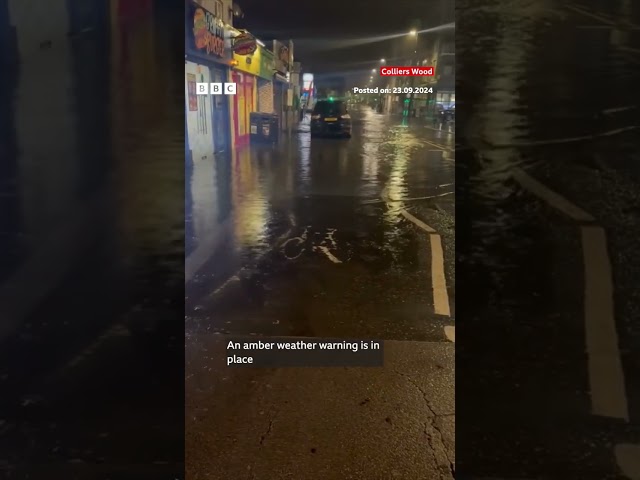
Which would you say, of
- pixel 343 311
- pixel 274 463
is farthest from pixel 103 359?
pixel 343 311

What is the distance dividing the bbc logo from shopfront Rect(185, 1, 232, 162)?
0.04 ft

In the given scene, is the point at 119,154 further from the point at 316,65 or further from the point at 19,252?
the point at 316,65

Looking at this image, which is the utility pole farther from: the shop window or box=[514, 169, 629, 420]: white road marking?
the shop window

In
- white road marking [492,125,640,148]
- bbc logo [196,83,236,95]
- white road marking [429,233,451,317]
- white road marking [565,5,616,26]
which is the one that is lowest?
white road marking [429,233,451,317]

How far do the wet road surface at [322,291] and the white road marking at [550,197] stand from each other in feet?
1.04

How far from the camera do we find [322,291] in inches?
101

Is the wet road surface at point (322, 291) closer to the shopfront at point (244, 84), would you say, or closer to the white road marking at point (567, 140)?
the shopfront at point (244, 84)

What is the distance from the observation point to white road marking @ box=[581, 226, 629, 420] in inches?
98.5

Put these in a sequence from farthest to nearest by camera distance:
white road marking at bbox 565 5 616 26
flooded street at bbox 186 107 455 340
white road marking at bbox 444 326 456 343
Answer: white road marking at bbox 444 326 456 343
flooded street at bbox 186 107 455 340
white road marking at bbox 565 5 616 26

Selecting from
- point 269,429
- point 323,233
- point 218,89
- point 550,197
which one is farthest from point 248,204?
point 550,197

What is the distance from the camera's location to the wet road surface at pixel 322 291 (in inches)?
98.8
